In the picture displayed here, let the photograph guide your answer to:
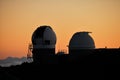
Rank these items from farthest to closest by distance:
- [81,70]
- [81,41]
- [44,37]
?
[44,37]
[81,41]
[81,70]

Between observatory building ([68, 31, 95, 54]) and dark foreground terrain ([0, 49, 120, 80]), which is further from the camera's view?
observatory building ([68, 31, 95, 54])

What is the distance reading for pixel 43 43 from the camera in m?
60.4

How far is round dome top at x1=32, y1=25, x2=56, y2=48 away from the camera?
60.5 m

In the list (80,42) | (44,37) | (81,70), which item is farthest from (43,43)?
(81,70)

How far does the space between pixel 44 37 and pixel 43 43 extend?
1.27 metres

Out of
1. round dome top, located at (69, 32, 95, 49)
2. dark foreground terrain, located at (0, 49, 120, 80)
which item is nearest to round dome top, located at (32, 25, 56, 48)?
round dome top, located at (69, 32, 95, 49)

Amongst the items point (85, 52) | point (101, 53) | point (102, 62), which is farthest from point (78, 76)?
point (85, 52)

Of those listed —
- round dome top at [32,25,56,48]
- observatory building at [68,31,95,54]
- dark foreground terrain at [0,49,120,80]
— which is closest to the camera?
dark foreground terrain at [0,49,120,80]

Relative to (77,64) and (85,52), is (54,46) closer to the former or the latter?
(85,52)

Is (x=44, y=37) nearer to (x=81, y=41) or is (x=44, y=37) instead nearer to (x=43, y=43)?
(x=43, y=43)

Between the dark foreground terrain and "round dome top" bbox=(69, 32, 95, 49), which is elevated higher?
"round dome top" bbox=(69, 32, 95, 49)

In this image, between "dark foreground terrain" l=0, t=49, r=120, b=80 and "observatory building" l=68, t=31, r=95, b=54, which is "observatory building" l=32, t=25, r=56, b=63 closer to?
"dark foreground terrain" l=0, t=49, r=120, b=80

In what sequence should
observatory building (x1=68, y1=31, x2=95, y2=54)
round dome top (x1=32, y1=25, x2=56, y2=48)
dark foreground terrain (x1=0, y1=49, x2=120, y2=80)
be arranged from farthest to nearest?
round dome top (x1=32, y1=25, x2=56, y2=48), observatory building (x1=68, y1=31, x2=95, y2=54), dark foreground terrain (x1=0, y1=49, x2=120, y2=80)

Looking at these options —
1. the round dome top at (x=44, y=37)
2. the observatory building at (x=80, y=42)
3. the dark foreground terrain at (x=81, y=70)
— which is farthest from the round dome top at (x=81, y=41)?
the round dome top at (x=44, y=37)
